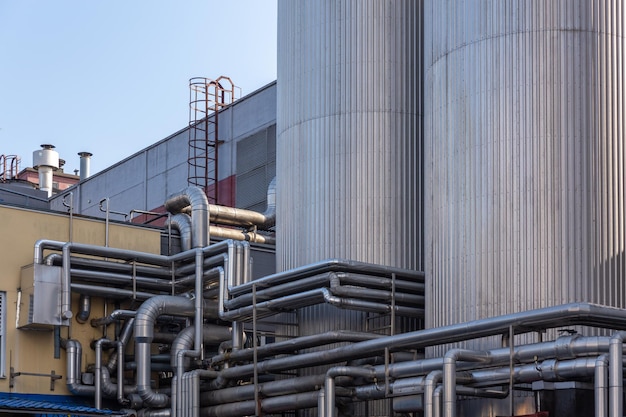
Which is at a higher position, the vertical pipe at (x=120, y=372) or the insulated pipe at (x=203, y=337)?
the insulated pipe at (x=203, y=337)

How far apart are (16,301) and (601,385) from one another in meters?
17.5

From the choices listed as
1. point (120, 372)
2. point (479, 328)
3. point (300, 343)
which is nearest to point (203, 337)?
point (120, 372)

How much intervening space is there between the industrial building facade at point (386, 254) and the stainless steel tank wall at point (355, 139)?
0.19 ft

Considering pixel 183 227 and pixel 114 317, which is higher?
pixel 183 227

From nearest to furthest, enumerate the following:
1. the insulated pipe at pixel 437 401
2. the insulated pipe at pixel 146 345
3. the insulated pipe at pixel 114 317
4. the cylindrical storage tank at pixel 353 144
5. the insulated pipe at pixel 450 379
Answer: the insulated pipe at pixel 450 379 < the insulated pipe at pixel 437 401 < the cylindrical storage tank at pixel 353 144 < the insulated pipe at pixel 146 345 < the insulated pipe at pixel 114 317

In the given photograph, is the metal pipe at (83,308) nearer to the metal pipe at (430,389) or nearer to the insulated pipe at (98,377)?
the insulated pipe at (98,377)

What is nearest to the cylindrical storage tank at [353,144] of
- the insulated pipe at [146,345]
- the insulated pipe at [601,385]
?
the insulated pipe at [146,345]

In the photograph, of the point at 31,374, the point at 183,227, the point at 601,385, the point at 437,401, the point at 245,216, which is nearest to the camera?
the point at 601,385

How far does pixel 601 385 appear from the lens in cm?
2459

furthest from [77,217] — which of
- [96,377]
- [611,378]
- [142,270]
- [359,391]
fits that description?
[611,378]

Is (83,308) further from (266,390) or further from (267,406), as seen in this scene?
(267,406)

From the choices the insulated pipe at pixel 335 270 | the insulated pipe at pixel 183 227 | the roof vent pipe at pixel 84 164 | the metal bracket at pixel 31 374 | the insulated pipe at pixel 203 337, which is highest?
the roof vent pipe at pixel 84 164

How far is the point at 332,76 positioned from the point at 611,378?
1404 cm

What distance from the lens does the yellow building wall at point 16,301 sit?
35.9 m
